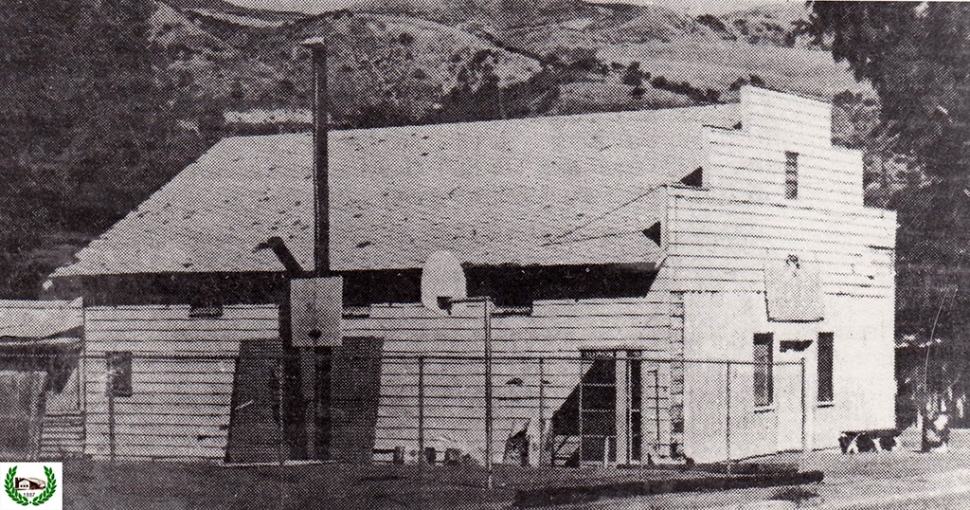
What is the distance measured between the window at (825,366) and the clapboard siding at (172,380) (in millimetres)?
9746

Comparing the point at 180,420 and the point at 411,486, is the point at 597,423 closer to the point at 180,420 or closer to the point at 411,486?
the point at 411,486

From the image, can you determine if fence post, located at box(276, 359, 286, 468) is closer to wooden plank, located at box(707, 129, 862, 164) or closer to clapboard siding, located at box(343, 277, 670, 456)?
Result: clapboard siding, located at box(343, 277, 670, 456)

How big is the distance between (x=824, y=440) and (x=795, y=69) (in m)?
9.49

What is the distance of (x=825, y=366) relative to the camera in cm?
2411

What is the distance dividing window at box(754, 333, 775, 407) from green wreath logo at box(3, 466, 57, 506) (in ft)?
45.8

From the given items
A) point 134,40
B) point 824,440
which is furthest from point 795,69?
point 134,40

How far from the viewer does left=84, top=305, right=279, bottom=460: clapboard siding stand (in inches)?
875

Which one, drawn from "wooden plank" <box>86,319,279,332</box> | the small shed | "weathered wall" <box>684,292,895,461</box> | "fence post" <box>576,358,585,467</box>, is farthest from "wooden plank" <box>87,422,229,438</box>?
"weathered wall" <box>684,292,895,461</box>

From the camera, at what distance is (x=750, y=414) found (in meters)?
21.9

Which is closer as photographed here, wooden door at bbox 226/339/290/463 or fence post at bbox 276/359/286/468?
fence post at bbox 276/359/286/468

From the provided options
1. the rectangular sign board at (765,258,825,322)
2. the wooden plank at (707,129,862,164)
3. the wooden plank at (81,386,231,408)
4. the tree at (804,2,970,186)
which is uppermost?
the tree at (804,2,970,186)

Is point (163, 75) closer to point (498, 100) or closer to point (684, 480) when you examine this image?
point (498, 100)

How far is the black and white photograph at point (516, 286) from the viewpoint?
66.3 feet

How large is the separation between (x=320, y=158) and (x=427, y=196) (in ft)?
11.0
